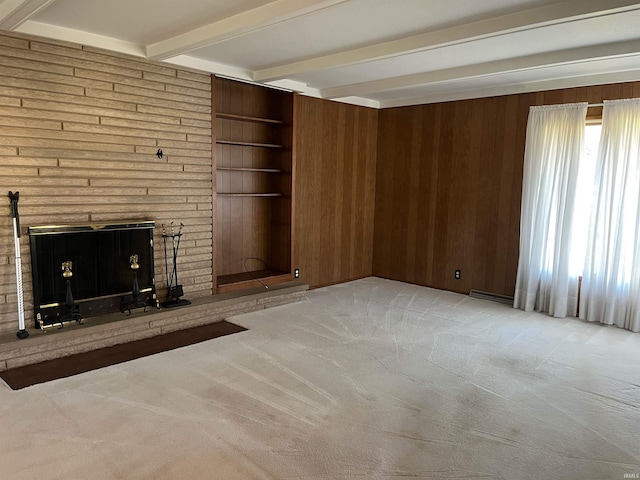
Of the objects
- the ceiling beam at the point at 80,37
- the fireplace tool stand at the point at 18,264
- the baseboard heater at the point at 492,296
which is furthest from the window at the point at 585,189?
the fireplace tool stand at the point at 18,264

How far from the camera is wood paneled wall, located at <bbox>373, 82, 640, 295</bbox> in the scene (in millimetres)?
5523

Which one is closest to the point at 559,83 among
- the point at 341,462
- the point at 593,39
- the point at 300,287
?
the point at 593,39

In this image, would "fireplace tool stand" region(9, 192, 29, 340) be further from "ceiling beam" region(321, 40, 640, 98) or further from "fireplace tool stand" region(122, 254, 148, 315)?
"ceiling beam" region(321, 40, 640, 98)

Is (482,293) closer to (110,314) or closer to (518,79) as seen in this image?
(518,79)

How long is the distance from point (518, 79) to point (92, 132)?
428 cm

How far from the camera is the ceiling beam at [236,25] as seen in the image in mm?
2808

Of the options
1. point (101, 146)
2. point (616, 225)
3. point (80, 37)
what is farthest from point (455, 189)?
point (80, 37)

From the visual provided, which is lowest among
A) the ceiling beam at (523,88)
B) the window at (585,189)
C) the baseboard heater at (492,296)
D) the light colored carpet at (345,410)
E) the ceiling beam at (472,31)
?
the light colored carpet at (345,410)

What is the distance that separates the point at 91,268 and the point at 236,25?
7.74 feet

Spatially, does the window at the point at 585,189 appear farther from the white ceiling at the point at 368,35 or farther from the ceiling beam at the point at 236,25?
the ceiling beam at the point at 236,25

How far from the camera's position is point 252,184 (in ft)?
19.0

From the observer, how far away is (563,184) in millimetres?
5023

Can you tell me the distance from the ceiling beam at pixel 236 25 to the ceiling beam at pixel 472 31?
43.3 inches

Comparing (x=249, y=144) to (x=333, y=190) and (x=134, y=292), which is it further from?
(x=134, y=292)
